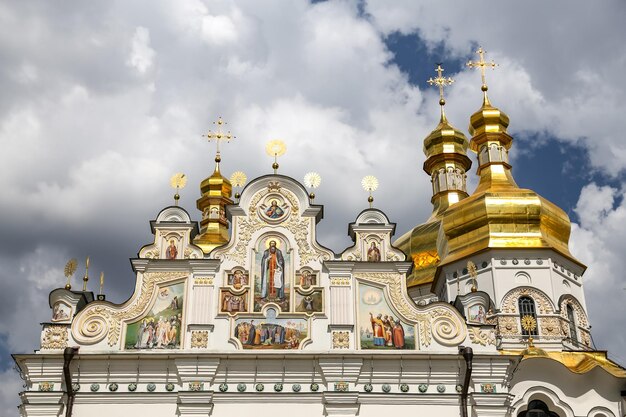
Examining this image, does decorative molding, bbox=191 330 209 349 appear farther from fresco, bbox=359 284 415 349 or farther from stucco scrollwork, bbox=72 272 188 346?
fresco, bbox=359 284 415 349

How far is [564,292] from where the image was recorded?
992 inches

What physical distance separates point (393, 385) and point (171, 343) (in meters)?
4.99

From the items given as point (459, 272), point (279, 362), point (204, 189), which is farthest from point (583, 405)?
point (204, 189)

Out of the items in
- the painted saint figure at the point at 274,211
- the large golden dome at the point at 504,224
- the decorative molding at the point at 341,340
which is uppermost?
the large golden dome at the point at 504,224

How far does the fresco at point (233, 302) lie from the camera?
1930 cm

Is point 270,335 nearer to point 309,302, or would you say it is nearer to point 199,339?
point 309,302

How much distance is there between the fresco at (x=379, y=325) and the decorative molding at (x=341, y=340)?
13.8 inches

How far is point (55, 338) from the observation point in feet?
62.0

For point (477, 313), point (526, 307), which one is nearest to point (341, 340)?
point (477, 313)

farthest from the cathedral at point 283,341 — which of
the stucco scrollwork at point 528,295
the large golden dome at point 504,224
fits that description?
the large golden dome at point 504,224

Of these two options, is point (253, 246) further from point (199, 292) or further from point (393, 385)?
point (393, 385)

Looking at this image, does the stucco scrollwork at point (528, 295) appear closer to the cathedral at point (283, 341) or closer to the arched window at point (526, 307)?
the arched window at point (526, 307)

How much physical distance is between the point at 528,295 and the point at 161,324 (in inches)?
442

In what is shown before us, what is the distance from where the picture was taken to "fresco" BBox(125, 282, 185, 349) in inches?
746
